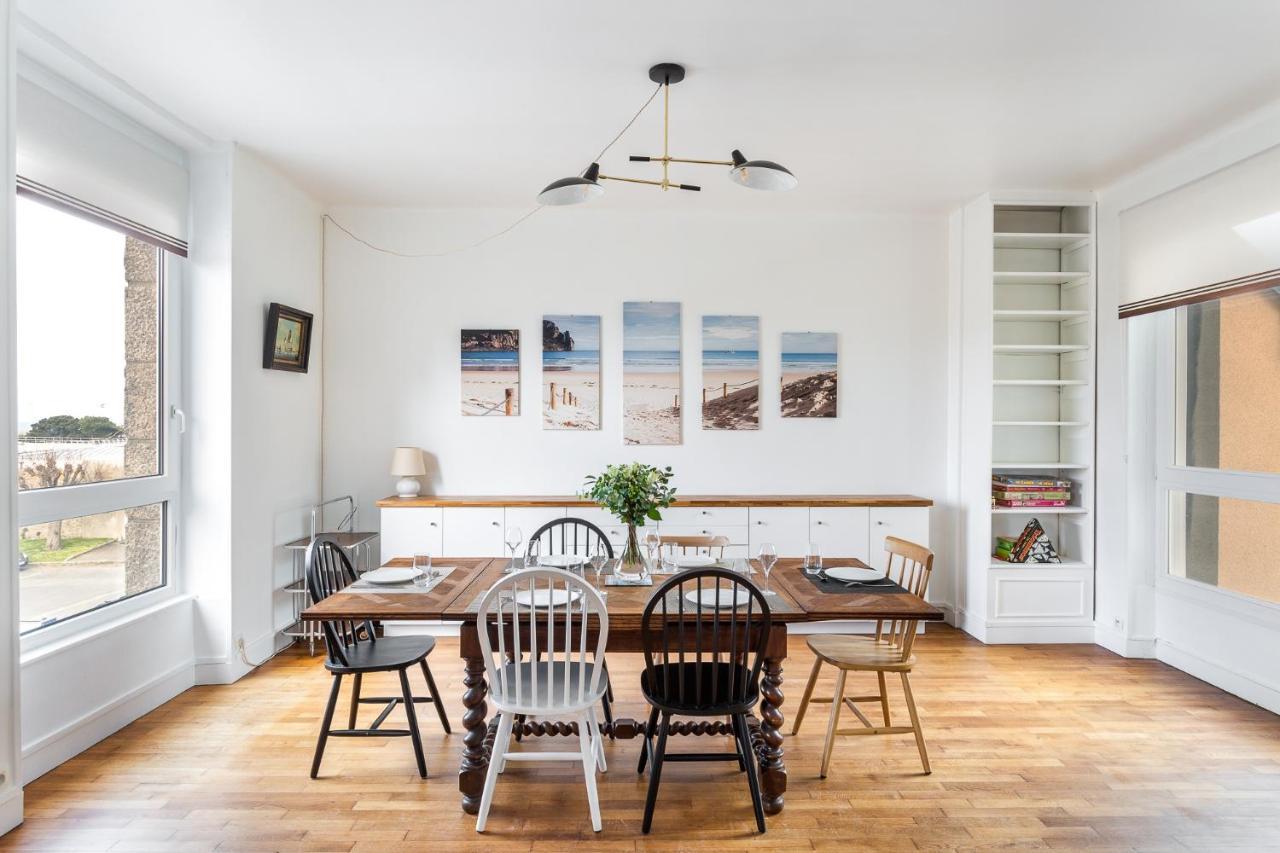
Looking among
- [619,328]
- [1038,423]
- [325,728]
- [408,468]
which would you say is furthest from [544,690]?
[1038,423]

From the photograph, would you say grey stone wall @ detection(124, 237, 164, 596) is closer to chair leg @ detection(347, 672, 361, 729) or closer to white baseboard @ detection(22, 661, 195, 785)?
white baseboard @ detection(22, 661, 195, 785)

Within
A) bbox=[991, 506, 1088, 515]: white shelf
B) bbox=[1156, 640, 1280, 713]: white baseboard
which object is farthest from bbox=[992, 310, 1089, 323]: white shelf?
bbox=[1156, 640, 1280, 713]: white baseboard

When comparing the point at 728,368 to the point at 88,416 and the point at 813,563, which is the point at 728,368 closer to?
the point at 813,563

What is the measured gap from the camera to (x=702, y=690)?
2.44 m

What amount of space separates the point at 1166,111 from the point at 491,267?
3860 mm

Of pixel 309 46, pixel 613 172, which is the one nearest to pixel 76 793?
pixel 309 46

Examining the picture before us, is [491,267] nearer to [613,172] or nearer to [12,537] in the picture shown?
[613,172]

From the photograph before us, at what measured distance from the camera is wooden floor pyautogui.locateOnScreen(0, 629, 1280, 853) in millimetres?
2355

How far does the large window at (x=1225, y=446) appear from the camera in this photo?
11.5 feet

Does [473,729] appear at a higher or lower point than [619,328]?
lower

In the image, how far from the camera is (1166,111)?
3316 millimetres

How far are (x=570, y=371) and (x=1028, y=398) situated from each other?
3.12 meters

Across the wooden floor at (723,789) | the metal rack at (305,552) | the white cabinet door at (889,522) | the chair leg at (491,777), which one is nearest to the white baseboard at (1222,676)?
the wooden floor at (723,789)

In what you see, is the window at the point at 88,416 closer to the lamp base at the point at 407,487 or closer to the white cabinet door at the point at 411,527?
the white cabinet door at the point at 411,527
